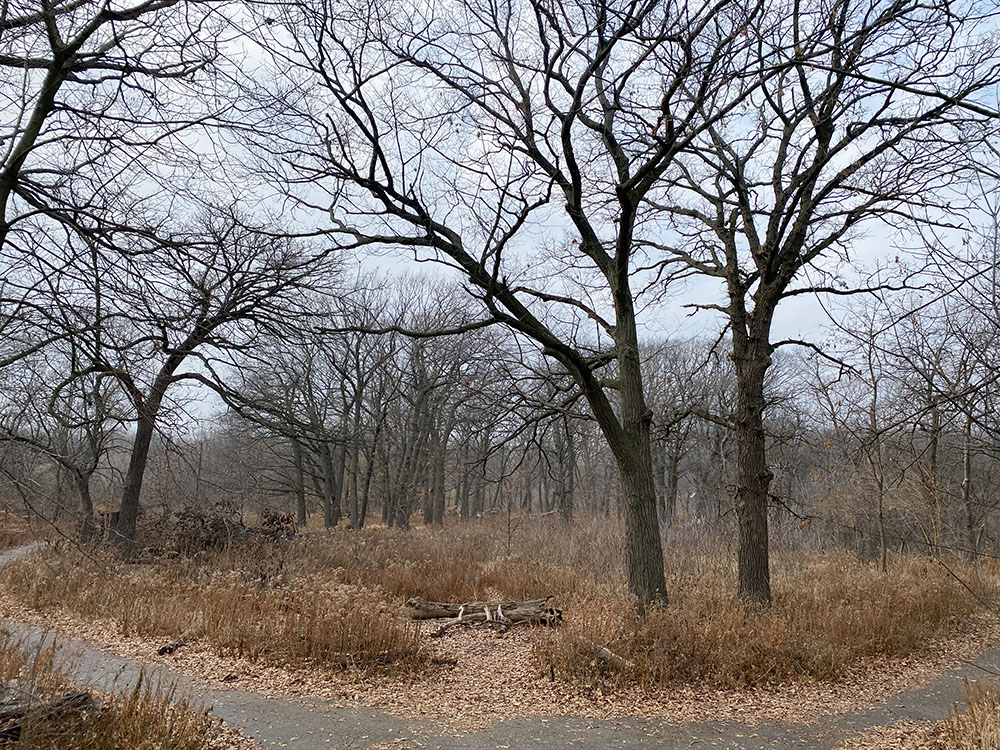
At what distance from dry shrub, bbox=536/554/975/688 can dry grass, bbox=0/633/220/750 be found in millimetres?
3770

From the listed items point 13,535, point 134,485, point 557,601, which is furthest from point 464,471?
point 13,535

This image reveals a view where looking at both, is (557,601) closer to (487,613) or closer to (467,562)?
(487,613)

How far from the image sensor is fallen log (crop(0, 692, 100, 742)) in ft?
A: 13.1

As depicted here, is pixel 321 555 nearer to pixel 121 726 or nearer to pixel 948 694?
pixel 121 726

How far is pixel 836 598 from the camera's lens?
9.78m

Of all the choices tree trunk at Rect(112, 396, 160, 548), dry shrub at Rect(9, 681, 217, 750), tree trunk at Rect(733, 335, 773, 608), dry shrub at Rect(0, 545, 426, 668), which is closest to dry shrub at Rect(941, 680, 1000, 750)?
tree trunk at Rect(733, 335, 773, 608)

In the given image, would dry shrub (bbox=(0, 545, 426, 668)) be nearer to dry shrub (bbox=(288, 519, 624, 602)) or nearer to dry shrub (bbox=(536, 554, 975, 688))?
dry shrub (bbox=(288, 519, 624, 602))

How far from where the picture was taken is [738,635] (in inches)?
292

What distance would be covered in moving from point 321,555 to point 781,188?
1137 cm

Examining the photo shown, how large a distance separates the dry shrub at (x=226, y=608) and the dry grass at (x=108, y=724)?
98 cm

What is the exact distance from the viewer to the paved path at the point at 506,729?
5.65 metres

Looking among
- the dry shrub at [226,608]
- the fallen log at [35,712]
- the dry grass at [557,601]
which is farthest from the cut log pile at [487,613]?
the fallen log at [35,712]

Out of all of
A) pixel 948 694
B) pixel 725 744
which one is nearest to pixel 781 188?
pixel 948 694

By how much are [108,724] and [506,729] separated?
10.7 feet
